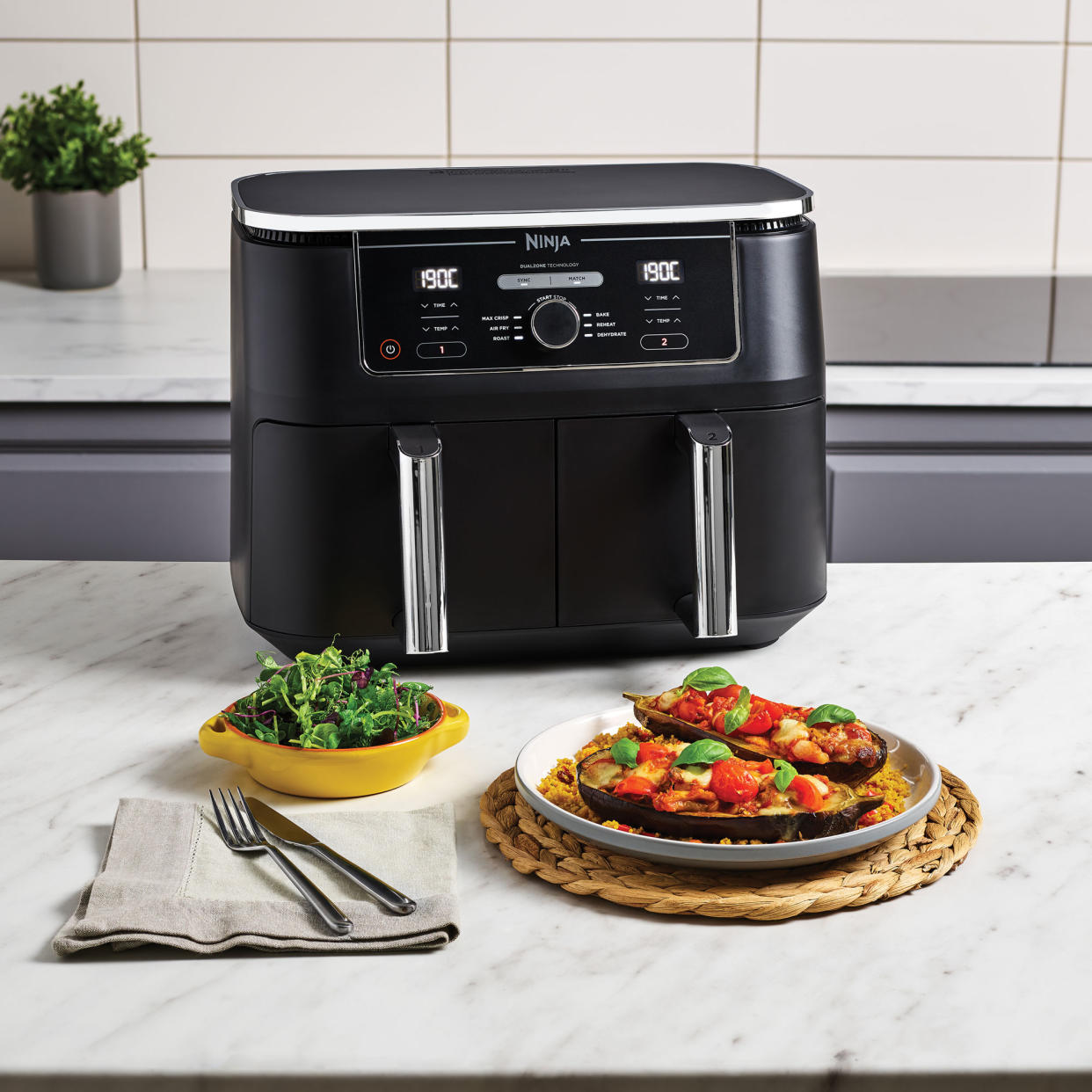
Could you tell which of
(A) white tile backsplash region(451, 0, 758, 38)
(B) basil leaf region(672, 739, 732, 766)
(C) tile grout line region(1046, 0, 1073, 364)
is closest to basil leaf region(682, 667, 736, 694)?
(B) basil leaf region(672, 739, 732, 766)

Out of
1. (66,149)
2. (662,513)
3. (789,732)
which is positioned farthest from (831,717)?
(66,149)

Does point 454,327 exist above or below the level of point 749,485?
above

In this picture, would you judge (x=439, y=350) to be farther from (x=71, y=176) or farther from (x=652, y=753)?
(x=71, y=176)

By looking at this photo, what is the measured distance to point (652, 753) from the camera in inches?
28.7

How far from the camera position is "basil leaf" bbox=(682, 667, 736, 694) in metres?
0.81

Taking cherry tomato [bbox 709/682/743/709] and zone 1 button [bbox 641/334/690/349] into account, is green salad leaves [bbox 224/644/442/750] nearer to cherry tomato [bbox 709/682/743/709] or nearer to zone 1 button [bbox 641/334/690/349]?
cherry tomato [bbox 709/682/743/709]

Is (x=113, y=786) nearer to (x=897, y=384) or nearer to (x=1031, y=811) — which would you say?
(x=1031, y=811)

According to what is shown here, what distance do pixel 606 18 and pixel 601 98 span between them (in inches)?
4.8

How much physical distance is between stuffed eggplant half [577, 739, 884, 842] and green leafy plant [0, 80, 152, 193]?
165 centimetres

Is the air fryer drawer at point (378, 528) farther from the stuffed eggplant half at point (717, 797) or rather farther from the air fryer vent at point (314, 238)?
the stuffed eggplant half at point (717, 797)

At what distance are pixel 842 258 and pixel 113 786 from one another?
1.79 meters

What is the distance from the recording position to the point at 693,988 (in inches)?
23.4

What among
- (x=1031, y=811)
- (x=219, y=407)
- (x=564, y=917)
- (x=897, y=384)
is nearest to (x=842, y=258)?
(x=897, y=384)

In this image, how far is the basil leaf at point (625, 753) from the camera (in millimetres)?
716
